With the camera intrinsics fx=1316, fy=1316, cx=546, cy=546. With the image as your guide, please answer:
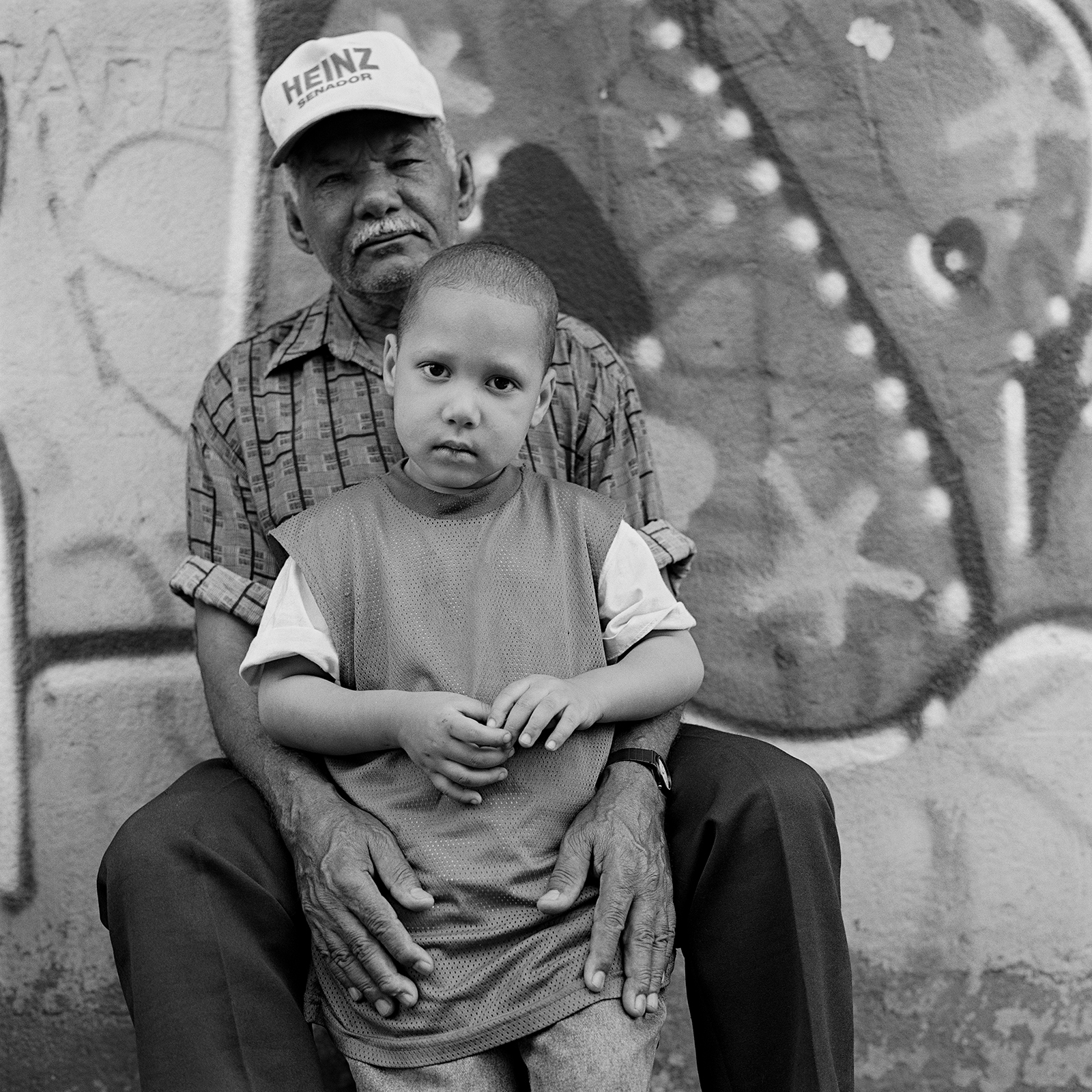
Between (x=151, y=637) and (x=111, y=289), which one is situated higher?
(x=111, y=289)

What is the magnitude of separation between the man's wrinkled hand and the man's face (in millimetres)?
921

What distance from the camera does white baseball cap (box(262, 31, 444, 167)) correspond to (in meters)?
2.16

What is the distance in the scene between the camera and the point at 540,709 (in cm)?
168

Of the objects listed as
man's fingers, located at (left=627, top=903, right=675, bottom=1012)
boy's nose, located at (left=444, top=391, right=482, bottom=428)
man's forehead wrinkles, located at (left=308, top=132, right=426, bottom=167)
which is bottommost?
man's fingers, located at (left=627, top=903, right=675, bottom=1012)

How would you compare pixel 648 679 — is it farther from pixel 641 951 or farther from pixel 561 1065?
pixel 561 1065

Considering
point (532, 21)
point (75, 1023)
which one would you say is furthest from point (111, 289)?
point (75, 1023)

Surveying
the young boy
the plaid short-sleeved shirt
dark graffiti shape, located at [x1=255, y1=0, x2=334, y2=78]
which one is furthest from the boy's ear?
dark graffiti shape, located at [x1=255, y1=0, x2=334, y2=78]

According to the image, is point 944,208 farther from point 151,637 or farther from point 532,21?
point 151,637

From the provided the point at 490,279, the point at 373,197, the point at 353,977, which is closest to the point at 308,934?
the point at 353,977

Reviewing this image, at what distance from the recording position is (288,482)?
2.20 meters

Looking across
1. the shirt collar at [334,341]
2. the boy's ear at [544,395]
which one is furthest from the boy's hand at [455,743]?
the shirt collar at [334,341]

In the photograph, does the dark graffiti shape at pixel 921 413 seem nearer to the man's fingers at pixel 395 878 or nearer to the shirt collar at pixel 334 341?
the shirt collar at pixel 334 341

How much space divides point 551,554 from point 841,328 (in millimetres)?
1080

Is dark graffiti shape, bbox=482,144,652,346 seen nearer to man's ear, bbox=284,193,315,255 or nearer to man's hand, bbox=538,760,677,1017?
man's ear, bbox=284,193,315,255
